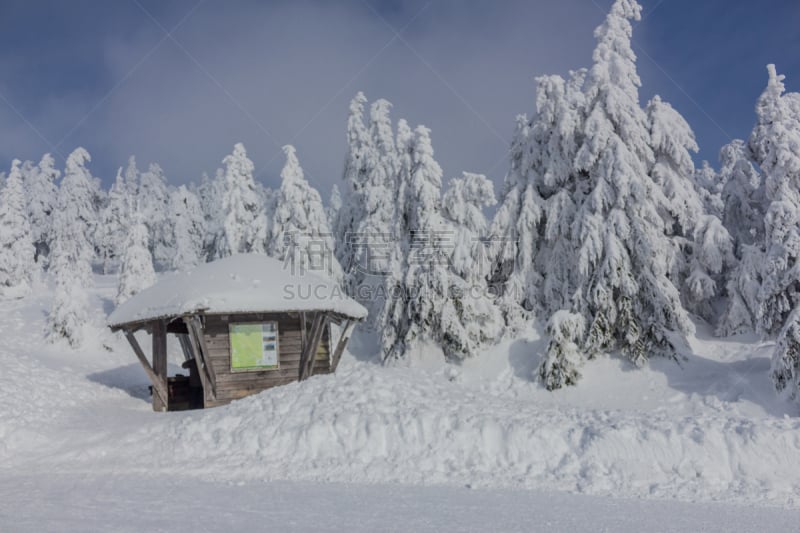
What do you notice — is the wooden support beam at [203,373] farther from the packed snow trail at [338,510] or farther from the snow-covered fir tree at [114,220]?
the snow-covered fir tree at [114,220]

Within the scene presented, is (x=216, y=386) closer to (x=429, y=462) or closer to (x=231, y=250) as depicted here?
(x=429, y=462)

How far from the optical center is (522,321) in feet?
73.9

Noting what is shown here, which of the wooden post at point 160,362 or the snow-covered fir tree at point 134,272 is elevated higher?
the snow-covered fir tree at point 134,272

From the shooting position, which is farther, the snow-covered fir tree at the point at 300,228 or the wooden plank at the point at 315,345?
the snow-covered fir tree at the point at 300,228

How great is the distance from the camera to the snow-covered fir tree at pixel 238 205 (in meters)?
36.0

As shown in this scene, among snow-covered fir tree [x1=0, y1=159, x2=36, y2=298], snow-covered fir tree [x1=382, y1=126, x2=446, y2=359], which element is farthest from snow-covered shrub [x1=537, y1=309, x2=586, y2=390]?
snow-covered fir tree [x1=0, y1=159, x2=36, y2=298]

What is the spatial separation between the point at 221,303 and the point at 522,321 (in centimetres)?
1199

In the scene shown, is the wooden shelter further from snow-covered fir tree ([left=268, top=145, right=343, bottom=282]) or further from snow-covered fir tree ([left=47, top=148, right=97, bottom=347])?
snow-covered fir tree ([left=47, top=148, right=97, bottom=347])

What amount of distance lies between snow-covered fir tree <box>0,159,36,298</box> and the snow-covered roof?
3125 cm

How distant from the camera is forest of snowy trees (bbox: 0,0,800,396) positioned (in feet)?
62.6

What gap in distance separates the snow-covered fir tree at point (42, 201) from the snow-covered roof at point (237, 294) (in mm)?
47225

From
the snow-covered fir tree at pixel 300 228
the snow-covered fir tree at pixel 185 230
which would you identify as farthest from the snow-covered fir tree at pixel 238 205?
the snow-covered fir tree at pixel 185 230

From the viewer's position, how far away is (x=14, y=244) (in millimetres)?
43312

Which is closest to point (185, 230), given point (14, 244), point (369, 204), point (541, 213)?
point (14, 244)
